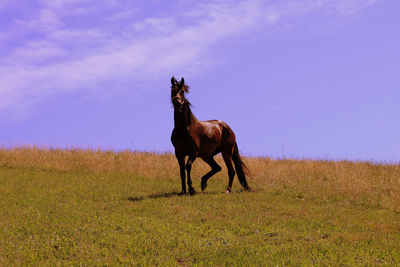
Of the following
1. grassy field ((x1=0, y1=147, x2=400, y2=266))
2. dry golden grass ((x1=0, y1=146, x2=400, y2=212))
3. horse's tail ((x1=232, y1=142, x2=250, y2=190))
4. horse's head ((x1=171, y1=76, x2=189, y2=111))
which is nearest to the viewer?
grassy field ((x1=0, y1=147, x2=400, y2=266))

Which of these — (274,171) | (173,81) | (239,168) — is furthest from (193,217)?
(274,171)

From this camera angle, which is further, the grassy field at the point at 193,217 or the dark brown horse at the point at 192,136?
the dark brown horse at the point at 192,136

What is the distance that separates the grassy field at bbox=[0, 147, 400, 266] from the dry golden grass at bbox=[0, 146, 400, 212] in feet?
0.32

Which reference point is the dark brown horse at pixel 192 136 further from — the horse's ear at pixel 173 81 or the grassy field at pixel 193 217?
the grassy field at pixel 193 217

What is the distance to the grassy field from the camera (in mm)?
9281

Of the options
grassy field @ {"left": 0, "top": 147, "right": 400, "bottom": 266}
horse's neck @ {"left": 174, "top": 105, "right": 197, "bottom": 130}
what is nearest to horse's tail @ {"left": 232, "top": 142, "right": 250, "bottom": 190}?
grassy field @ {"left": 0, "top": 147, "right": 400, "bottom": 266}

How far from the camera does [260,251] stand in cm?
939

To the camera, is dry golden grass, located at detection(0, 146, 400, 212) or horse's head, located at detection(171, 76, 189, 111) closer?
horse's head, located at detection(171, 76, 189, 111)

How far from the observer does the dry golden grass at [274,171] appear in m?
17.3

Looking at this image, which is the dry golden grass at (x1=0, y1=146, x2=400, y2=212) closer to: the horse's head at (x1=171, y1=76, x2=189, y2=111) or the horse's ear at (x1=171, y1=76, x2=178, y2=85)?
the horse's head at (x1=171, y1=76, x2=189, y2=111)

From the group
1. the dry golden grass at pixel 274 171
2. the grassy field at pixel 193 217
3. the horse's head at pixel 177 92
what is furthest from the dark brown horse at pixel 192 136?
the dry golden grass at pixel 274 171

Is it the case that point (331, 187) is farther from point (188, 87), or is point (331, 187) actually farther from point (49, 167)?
point (49, 167)

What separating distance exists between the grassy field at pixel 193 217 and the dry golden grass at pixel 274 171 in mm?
99

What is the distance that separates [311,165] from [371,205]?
24.5 ft
